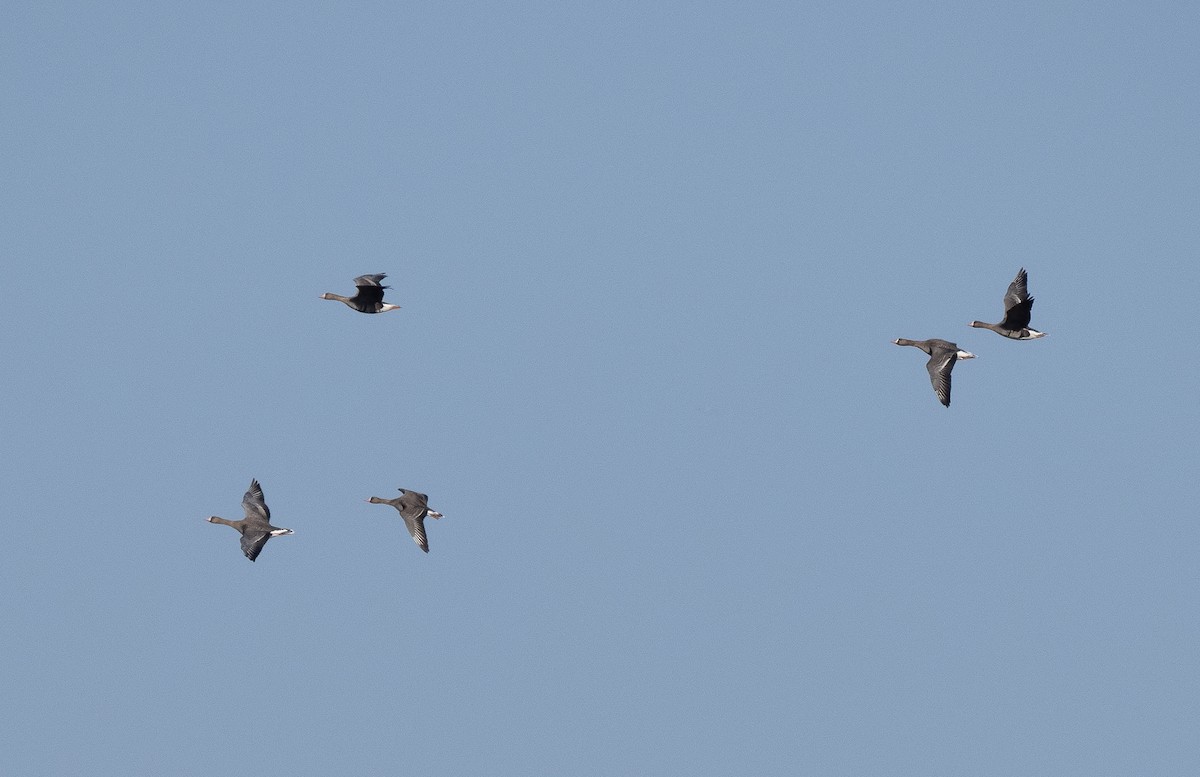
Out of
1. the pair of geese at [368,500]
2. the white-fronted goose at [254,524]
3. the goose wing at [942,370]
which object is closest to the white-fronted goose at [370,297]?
the pair of geese at [368,500]

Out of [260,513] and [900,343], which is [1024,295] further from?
[260,513]

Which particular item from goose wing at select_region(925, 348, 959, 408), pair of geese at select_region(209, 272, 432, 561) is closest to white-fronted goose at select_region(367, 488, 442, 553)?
pair of geese at select_region(209, 272, 432, 561)

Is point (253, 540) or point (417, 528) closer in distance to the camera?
point (253, 540)

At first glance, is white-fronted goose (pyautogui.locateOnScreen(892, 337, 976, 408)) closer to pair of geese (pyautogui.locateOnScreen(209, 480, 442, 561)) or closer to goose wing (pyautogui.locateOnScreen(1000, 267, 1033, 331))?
goose wing (pyautogui.locateOnScreen(1000, 267, 1033, 331))

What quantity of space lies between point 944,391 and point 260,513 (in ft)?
77.2

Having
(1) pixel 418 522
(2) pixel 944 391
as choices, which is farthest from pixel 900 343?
(1) pixel 418 522

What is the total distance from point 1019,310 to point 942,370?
3293 millimetres

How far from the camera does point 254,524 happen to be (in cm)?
9762

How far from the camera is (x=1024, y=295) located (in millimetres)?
96375

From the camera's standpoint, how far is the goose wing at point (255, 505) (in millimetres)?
98000

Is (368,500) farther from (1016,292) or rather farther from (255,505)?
(1016,292)

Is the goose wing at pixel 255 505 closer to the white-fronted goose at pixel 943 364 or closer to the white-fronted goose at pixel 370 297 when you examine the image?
the white-fronted goose at pixel 370 297

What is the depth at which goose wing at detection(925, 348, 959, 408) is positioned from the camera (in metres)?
97.1

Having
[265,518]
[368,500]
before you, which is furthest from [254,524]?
[368,500]
